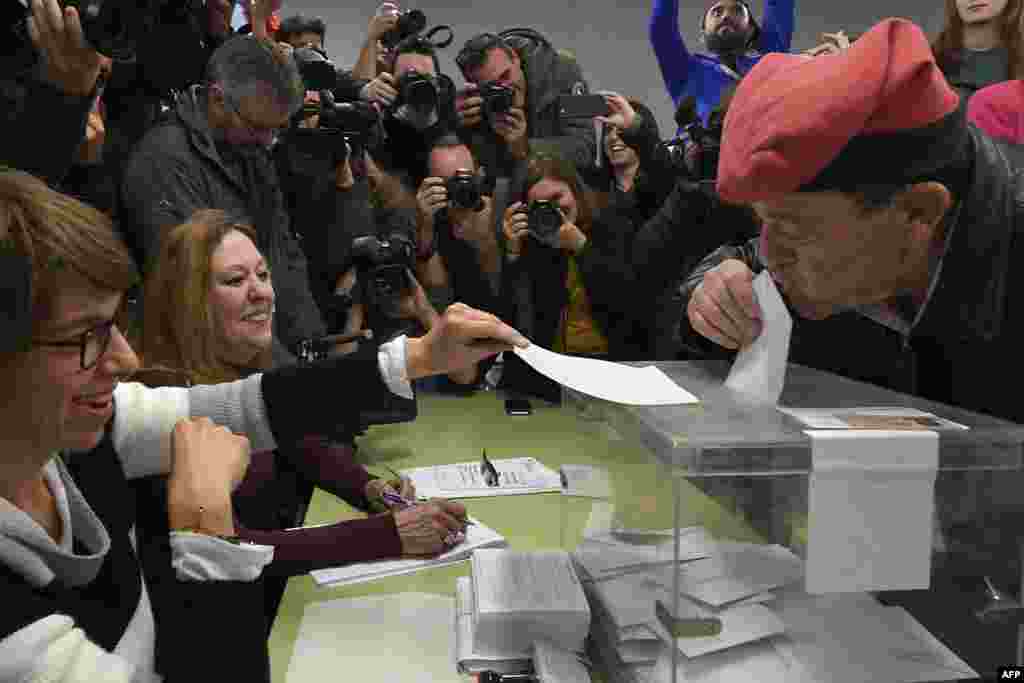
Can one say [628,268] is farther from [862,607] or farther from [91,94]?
[862,607]

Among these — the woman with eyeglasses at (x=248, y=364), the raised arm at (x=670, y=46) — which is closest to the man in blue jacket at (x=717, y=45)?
the raised arm at (x=670, y=46)

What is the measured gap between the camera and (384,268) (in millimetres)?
2285

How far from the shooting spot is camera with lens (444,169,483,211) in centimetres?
251

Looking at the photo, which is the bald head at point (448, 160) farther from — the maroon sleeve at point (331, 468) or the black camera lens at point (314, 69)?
the maroon sleeve at point (331, 468)

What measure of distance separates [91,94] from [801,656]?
1.17m

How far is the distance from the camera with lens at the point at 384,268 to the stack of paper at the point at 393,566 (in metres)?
1.02

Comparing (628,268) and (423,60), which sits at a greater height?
(423,60)

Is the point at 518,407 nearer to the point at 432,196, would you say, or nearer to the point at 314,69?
the point at 432,196

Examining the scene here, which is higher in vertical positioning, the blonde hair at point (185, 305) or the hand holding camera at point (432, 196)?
the hand holding camera at point (432, 196)

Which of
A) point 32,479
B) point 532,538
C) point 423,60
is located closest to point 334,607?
point 532,538

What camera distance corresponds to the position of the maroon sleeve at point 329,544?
1280mm

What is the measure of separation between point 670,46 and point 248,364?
7.11 feet

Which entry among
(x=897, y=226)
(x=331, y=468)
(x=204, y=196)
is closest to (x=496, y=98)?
(x=204, y=196)

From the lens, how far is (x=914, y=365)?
39.5 inches
